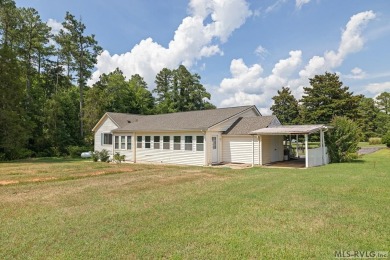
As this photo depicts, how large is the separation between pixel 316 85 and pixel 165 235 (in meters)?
42.8

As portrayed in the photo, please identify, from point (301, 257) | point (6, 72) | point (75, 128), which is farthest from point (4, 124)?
point (301, 257)

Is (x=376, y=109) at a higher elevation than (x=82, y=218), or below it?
higher

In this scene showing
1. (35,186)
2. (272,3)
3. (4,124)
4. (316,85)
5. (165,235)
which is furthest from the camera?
(316,85)

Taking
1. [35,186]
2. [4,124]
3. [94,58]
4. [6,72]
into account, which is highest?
[94,58]

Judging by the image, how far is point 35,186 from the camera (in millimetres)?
10492

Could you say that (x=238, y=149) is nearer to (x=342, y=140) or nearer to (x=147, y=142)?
(x=342, y=140)

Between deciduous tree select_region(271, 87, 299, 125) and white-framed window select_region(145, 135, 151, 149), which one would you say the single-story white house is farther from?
deciduous tree select_region(271, 87, 299, 125)

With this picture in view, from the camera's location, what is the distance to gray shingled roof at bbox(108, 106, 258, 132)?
63.7 ft

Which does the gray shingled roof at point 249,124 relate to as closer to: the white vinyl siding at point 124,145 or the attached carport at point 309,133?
the attached carport at point 309,133

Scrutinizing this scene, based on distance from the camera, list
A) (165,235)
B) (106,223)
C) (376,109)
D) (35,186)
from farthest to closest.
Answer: (376,109) < (35,186) < (106,223) < (165,235)

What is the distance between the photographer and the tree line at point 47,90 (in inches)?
1005

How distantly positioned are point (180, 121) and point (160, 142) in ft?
7.81

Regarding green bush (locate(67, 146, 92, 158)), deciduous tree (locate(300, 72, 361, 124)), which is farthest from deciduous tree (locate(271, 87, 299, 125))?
green bush (locate(67, 146, 92, 158))

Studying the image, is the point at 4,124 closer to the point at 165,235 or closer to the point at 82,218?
the point at 82,218
